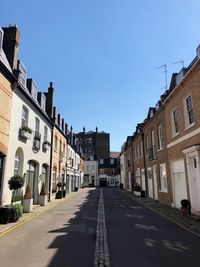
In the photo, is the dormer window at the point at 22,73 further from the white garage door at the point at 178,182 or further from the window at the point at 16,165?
the white garage door at the point at 178,182

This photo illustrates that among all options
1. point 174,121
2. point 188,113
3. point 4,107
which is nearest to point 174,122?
point 174,121

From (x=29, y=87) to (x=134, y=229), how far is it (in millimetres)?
12266

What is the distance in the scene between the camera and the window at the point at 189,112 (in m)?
13.9

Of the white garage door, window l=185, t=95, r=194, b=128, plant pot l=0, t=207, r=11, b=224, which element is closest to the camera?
plant pot l=0, t=207, r=11, b=224

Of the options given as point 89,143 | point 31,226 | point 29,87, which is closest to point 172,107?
point 29,87

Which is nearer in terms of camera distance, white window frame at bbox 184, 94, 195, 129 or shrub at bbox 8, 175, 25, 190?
shrub at bbox 8, 175, 25, 190

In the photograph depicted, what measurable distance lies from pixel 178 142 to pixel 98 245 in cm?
982

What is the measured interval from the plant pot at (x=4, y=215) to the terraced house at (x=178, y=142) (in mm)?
9169

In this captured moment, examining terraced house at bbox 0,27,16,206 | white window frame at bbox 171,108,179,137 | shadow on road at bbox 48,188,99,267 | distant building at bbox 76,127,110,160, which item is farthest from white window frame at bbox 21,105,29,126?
distant building at bbox 76,127,110,160

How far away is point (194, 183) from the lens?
44.3 feet

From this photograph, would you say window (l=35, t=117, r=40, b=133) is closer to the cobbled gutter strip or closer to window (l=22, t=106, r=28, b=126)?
window (l=22, t=106, r=28, b=126)

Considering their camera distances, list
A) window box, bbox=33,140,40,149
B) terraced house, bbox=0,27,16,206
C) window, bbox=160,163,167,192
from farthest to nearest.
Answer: window, bbox=160,163,167,192
window box, bbox=33,140,40,149
terraced house, bbox=0,27,16,206

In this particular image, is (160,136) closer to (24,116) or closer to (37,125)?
(37,125)

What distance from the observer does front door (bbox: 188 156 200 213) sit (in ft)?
42.8
